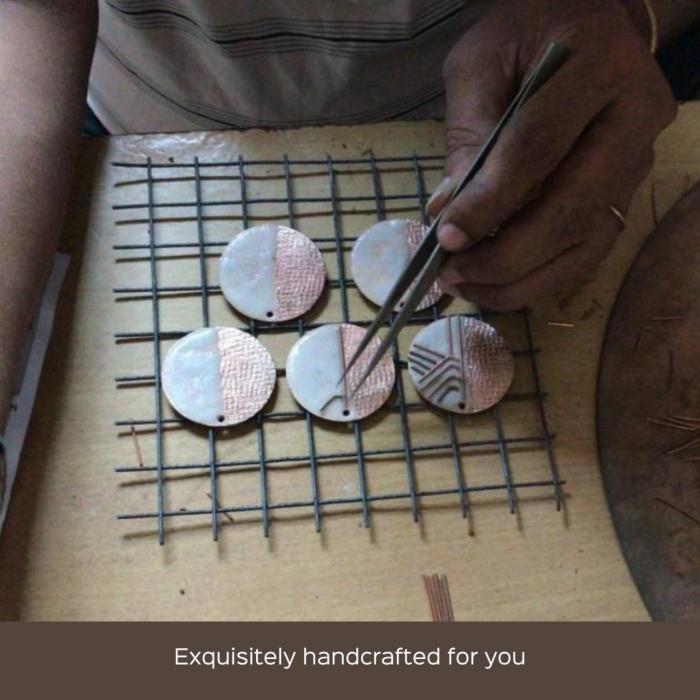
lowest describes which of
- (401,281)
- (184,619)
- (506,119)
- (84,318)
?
(184,619)

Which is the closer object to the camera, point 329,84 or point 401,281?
point 401,281

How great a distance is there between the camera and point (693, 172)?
83cm

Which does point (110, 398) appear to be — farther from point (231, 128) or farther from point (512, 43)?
point (512, 43)

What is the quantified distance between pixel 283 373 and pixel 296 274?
0.32ft

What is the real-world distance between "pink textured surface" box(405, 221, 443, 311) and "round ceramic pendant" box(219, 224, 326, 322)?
0.09 meters

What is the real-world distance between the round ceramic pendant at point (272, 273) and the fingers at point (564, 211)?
0.50ft

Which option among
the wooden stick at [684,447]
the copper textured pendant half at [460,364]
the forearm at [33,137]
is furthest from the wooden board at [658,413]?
the forearm at [33,137]

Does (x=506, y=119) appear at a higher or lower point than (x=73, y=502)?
higher

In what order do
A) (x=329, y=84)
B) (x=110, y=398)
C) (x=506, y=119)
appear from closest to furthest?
1. (x=506, y=119)
2. (x=110, y=398)
3. (x=329, y=84)

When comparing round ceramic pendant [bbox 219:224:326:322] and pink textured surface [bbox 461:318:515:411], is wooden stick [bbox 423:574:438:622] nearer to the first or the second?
pink textured surface [bbox 461:318:515:411]

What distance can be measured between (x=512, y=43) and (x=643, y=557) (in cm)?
46

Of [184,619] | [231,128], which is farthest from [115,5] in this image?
[184,619]

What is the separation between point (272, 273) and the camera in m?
0.74

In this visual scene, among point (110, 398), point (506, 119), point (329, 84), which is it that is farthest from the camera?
point (329, 84)
